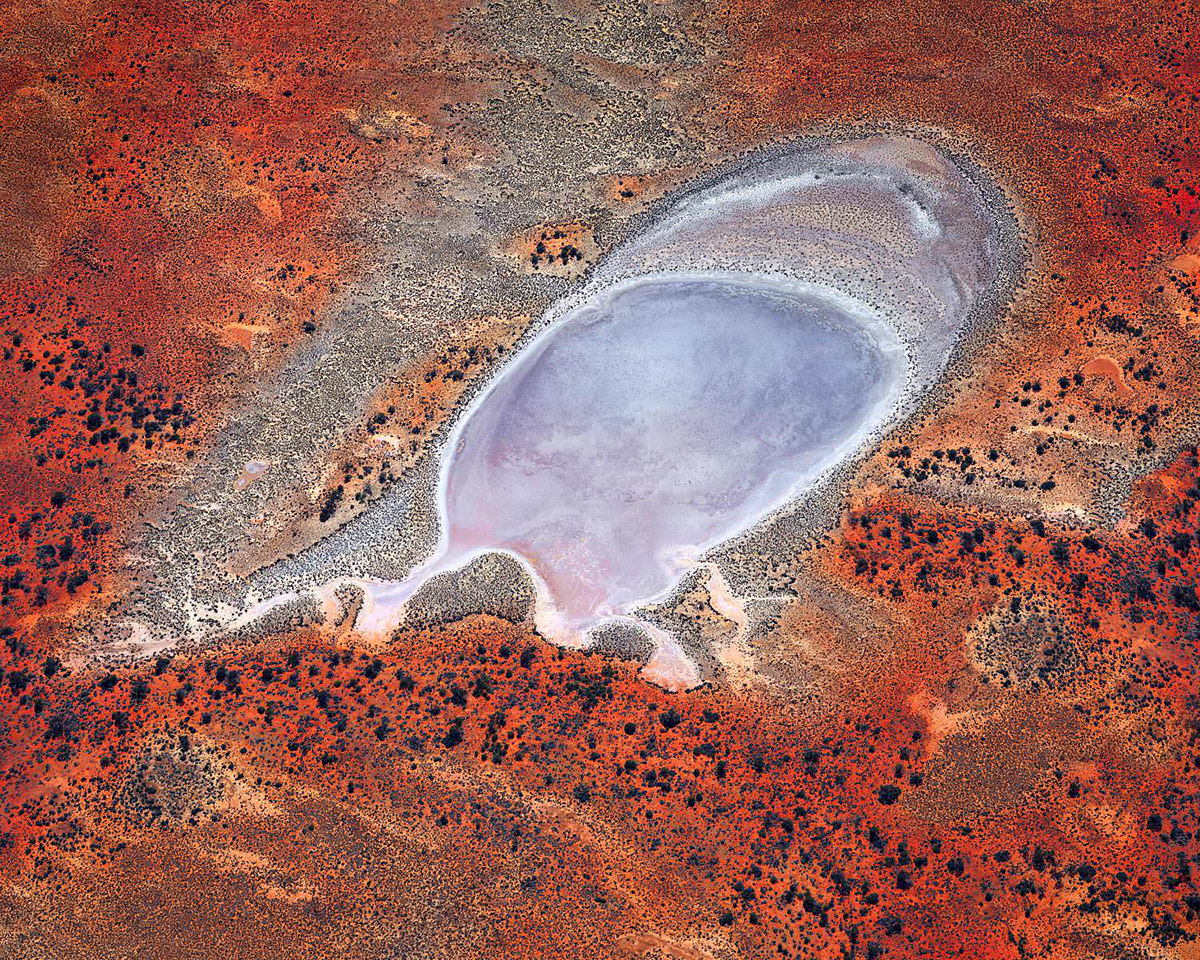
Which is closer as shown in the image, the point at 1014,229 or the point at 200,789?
the point at 200,789

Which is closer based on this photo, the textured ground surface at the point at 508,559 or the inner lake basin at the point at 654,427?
the textured ground surface at the point at 508,559

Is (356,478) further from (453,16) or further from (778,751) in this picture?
(453,16)

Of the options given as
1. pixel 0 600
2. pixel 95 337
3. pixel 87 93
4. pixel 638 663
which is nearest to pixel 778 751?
pixel 638 663

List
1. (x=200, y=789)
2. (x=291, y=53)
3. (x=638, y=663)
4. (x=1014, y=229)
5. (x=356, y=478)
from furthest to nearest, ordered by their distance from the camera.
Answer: (x=291, y=53)
(x=1014, y=229)
(x=356, y=478)
(x=638, y=663)
(x=200, y=789)

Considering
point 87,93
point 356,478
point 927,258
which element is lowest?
point 356,478

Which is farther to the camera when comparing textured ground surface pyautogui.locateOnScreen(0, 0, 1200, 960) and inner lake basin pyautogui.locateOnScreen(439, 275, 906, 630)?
inner lake basin pyautogui.locateOnScreen(439, 275, 906, 630)

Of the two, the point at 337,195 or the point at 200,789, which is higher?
the point at 337,195

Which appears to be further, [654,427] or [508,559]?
[654,427]

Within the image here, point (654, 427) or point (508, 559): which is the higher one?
point (654, 427)
